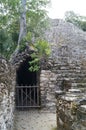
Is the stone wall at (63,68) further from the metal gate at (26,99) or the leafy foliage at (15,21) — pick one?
the leafy foliage at (15,21)

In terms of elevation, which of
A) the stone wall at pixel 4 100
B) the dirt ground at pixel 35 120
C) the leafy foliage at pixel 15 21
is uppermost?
the leafy foliage at pixel 15 21

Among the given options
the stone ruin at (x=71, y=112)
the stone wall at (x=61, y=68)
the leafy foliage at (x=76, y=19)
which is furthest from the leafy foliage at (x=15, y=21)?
the leafy foliage at (x=76, y=19)

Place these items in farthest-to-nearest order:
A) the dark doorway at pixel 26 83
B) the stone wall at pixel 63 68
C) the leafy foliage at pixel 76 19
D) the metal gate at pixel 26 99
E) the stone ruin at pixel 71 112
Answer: the leafy foliage at pixel 76 19
the dark doorway at pixel 26 83
the metal gate at pixel 26 99
the stone wall at pixel 63 68
the stone ruin at pixel 71 112

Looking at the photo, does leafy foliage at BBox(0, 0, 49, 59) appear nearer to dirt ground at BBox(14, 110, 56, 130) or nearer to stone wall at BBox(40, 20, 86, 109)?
stone wall at BBox(40, 20, 86, 109)

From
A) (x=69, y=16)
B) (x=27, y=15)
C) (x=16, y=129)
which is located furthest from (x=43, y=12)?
(x=69, y=16)

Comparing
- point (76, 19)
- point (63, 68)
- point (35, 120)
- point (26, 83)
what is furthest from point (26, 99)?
point (76, 19)

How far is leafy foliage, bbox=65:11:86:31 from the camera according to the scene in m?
24.9

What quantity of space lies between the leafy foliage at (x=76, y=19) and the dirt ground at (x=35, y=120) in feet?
44.5

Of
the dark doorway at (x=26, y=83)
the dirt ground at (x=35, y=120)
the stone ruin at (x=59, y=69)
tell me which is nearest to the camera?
the dirt ground at (x=35, y=120)

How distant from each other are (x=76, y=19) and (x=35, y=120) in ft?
53.4

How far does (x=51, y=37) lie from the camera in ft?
56.5

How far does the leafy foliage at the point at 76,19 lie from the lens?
81.7 ft

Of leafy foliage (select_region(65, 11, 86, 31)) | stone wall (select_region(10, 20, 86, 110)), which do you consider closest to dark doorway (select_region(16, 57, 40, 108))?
stone wall (select_region(10, 20, 86, 110))

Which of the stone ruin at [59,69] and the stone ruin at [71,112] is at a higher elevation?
the stone ruin at [59,69]
